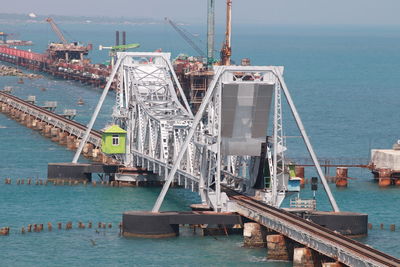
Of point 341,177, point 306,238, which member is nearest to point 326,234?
point 306,238

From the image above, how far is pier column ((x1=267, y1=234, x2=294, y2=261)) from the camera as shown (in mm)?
81188

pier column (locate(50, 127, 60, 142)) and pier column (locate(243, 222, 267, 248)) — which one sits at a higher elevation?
pier column (locate(50, 127, 60, 142))

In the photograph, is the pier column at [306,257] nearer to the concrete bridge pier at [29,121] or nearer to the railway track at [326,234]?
the railway track at [326,234]

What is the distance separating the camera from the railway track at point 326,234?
71.2 meters

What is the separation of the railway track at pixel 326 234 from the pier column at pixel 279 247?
1185mm

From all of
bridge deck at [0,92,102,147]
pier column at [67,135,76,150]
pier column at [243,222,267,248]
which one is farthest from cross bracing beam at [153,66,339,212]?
pier column at [67,135,76,150]

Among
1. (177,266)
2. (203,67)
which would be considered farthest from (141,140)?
(203,67)

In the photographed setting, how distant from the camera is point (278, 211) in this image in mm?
86562

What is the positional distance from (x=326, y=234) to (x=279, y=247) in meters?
4.18

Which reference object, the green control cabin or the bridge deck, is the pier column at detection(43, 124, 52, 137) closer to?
the bridge deck

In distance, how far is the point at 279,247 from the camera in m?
81.4

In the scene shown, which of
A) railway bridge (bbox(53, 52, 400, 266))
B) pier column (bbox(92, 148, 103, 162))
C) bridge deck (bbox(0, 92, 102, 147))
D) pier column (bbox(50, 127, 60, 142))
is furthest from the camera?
pier column (bbox(50, 127, 60, 142))

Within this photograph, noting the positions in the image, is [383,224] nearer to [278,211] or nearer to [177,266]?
[278,211]

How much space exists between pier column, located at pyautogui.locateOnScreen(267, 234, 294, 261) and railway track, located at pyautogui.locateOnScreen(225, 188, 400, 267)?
118 cm
